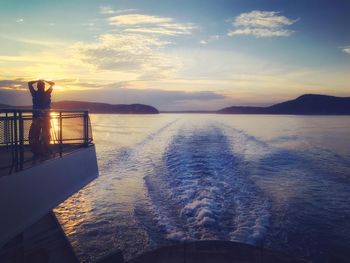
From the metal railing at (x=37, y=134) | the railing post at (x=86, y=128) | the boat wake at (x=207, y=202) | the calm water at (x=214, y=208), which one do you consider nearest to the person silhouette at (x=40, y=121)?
the metal railing at (x=37, y=134)

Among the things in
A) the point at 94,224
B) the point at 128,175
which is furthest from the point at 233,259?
the point at 128,175

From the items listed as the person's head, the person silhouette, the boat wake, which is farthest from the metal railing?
the boat wake

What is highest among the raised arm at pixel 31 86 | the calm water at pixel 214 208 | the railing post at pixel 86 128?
the raised arm at pixel 31 86

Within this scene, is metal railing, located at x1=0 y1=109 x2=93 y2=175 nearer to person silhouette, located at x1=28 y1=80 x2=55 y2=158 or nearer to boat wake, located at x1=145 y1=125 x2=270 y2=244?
person silhouette, located at x1=28 y1=80 x2=55 y2=158

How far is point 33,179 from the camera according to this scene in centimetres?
722

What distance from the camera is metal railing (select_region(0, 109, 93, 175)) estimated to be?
6734 millimetres

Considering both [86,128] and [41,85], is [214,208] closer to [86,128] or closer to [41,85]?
[86,128]

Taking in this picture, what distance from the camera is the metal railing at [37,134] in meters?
6.73

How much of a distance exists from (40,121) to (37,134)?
0.36 metres

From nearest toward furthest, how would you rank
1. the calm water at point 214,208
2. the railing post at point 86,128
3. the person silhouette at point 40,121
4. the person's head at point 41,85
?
the person silhouette at point 40,121, the person's head at point 41,85, the railing post at point 86,128, the calm water at point 214,208

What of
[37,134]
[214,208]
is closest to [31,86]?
[37,134]

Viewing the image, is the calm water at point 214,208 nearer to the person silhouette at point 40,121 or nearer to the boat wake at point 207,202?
the boat wake at point 207,202

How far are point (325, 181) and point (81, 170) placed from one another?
56.1 ft

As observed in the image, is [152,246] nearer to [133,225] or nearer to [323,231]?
[133,225]
